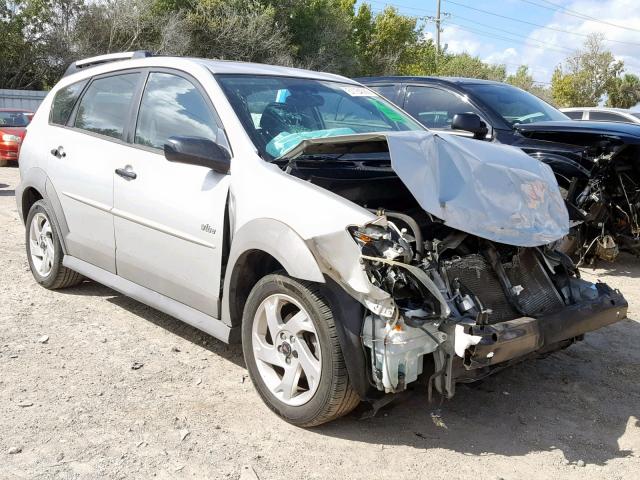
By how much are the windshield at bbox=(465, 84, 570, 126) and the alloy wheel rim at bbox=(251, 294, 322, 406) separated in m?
4.53

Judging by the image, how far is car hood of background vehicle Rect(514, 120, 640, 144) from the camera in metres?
6.38

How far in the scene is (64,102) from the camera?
219 inches

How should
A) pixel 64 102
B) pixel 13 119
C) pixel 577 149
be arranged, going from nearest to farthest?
pixel 64 102 → pixel 577 149 → pixel 13 119

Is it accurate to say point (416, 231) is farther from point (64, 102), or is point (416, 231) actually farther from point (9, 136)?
point (9, 136)

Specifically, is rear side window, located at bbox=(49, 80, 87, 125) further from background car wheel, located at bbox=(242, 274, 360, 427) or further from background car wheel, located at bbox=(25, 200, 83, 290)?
background car wheel, located at bbox=(242, 274, 360, 427)

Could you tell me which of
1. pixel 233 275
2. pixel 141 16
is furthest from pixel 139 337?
pixel 141 16

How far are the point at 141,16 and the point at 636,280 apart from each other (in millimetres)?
27253

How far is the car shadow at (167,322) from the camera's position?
15.0 ft

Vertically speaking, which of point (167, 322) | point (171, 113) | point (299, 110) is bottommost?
point (167, 322)

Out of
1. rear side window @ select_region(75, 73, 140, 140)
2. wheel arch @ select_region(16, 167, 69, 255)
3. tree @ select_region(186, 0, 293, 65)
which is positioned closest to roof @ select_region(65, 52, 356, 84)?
rear side window @ select_region(75, 73, 140, 140)

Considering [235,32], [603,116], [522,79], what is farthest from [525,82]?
[603,116]

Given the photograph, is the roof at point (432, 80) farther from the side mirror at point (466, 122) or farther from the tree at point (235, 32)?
the tree at point (235, 32)

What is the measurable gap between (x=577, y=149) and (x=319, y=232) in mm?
4267

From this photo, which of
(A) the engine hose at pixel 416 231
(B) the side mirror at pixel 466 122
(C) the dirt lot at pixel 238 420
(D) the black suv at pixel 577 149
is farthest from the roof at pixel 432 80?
(A) the engine hose at pixel 416 231
